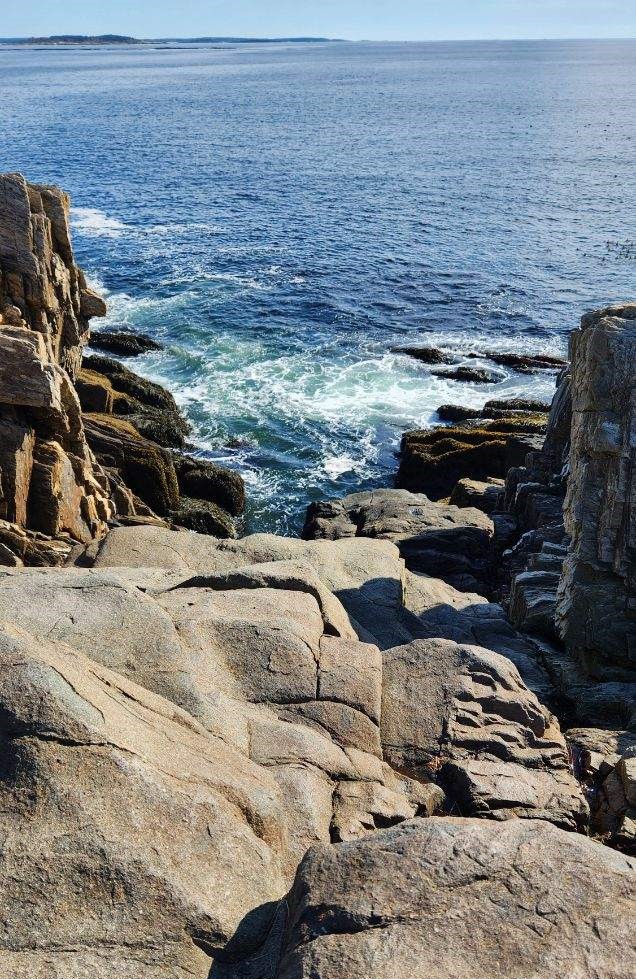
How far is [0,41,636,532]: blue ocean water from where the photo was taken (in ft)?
147

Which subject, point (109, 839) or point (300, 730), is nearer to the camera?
point (109, 839)

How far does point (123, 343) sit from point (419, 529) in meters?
Answer: 28.9

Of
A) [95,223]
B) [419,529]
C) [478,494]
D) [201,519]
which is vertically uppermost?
[95,223]

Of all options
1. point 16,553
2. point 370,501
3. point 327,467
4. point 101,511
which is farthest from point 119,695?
point 327,467

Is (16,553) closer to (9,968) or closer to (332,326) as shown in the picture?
(9,968)

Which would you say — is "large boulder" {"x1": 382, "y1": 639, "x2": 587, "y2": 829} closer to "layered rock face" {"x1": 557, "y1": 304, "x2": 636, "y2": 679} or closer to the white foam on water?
"layered rock face" {"x1": 557, "y1": 304, "x2": 636, "y2": 679}

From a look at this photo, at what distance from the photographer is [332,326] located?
187ft

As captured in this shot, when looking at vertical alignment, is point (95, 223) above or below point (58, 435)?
below

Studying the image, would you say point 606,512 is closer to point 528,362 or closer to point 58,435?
point 58,435

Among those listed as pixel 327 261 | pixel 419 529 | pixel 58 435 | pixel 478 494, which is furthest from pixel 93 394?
pixel 327 261

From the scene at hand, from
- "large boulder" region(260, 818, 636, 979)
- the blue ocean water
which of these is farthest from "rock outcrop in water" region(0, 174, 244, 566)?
"large boulder" region(260, 818, 636, 979)

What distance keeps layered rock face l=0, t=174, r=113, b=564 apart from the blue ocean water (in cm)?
1179

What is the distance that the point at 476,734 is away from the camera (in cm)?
1324

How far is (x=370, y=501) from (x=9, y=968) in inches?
1045
